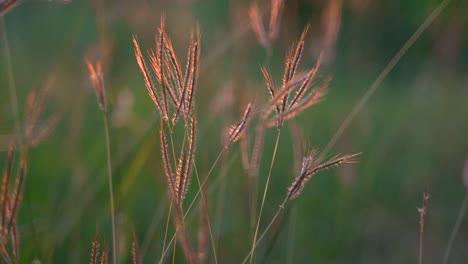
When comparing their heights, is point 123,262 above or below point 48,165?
below

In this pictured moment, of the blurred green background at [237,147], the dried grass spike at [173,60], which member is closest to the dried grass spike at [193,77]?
the dried grass spike at [173,60]

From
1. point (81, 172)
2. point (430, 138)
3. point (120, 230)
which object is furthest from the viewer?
point (430, 138)

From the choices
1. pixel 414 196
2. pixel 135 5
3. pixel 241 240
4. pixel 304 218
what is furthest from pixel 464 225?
pixel 135 5

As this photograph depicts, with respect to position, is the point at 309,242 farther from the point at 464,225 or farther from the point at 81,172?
the point at 81,172

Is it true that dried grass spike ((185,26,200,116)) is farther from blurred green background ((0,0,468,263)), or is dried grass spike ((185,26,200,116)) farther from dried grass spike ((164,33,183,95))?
blurred green background ((0,0,468,263))

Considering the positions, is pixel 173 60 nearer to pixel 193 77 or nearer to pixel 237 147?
pixel 193 77

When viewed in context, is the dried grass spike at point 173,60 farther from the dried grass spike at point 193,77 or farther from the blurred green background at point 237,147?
the blurred green background at point 237,147

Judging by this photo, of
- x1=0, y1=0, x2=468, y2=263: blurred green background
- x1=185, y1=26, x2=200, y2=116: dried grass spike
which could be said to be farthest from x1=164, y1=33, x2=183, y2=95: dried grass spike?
x1=0, y1=0, x2=468, y2=263: blurred green background

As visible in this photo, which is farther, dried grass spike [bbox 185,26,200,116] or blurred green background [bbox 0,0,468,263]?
blurred green background [bbox 0,0,468,263]

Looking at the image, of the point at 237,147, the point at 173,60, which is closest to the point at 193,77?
the point at 173,60
